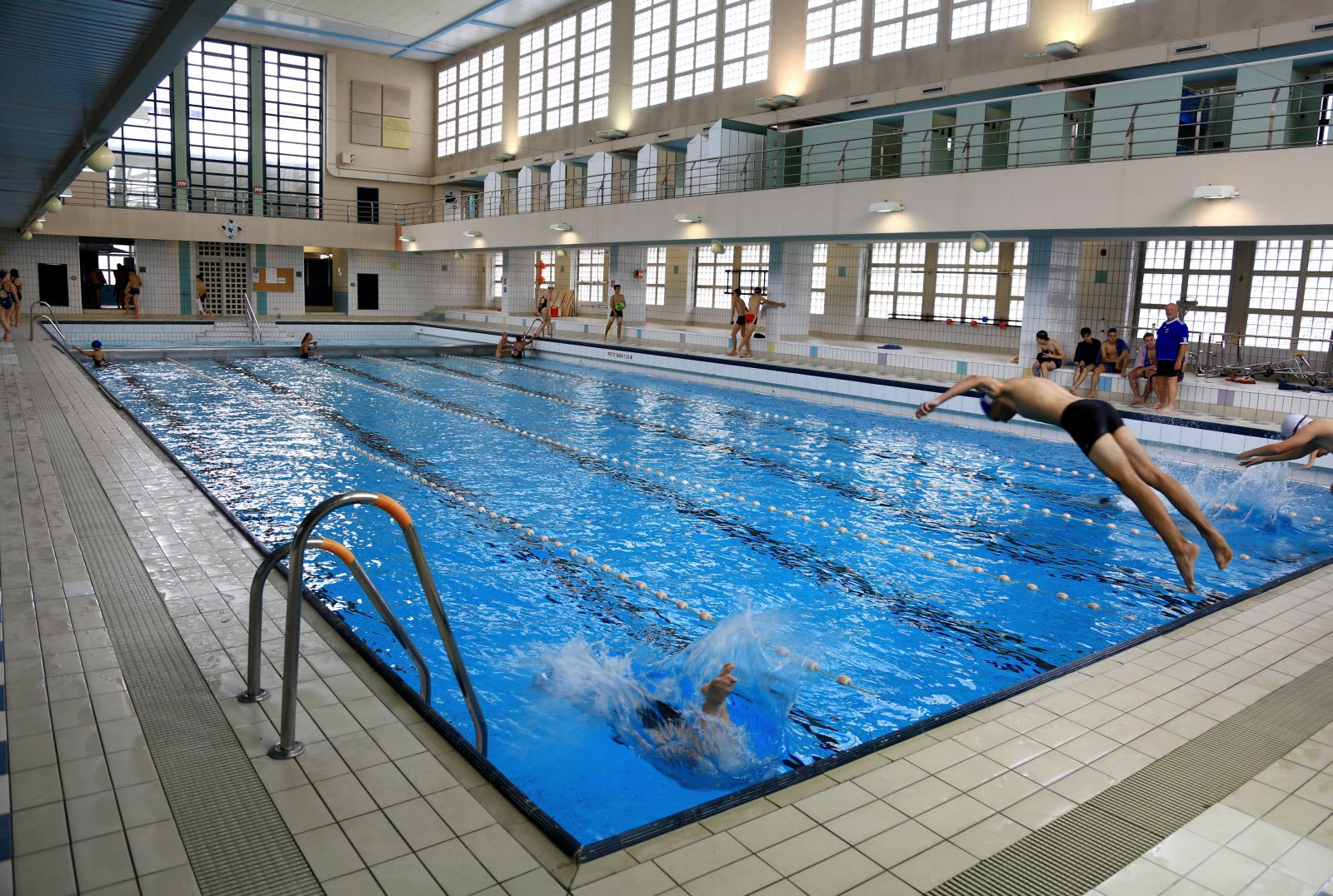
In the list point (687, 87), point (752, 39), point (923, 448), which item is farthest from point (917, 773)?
point (687, 87)

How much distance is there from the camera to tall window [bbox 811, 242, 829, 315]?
20.4 meters

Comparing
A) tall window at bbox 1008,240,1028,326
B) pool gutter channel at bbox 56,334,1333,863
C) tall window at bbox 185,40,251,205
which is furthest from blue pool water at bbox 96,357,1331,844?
tall window at bbox 185,40,251,205

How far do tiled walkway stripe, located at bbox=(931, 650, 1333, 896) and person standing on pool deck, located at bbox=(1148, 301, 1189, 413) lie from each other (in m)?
7.65

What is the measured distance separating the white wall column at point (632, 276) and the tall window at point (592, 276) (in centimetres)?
494

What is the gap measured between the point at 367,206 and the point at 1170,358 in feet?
84.1

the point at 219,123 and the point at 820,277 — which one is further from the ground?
the point at 219,123

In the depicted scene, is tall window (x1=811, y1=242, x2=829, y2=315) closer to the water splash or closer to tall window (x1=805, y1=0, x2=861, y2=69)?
tall window (x1=805, y1=0, x2=861, y2=69)

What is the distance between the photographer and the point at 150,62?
4586mm

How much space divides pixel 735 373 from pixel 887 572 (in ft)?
34.0

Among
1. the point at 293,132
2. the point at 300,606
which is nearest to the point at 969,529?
the point at 300,606

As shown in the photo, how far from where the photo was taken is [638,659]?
14.6 ft

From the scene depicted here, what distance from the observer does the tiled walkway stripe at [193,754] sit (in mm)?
2172

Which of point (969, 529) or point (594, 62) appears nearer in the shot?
point (969, 529)

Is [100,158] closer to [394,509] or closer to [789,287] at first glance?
[394,509]
